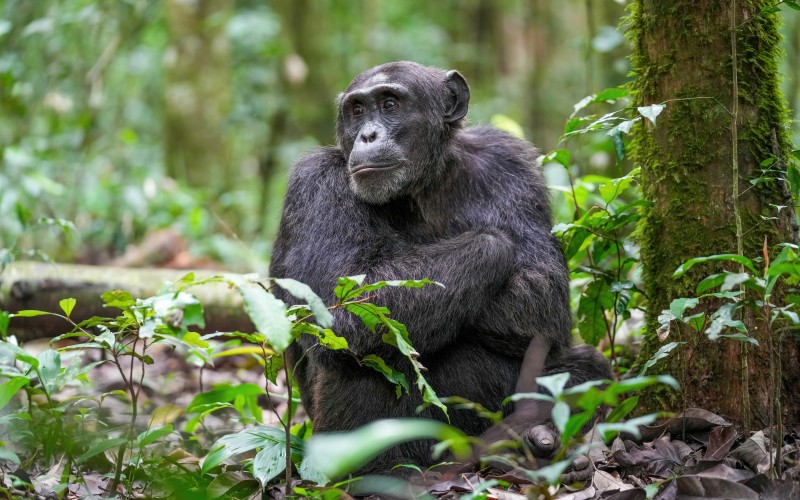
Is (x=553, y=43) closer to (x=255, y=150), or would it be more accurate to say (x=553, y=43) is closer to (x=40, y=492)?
(x=255, y=150)

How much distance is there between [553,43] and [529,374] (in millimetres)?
17658

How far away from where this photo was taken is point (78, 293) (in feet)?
22.2

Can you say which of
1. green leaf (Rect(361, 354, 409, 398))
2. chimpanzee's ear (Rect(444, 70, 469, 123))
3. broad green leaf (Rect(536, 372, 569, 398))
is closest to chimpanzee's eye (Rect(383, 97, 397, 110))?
chimpanzee's ear (Rect(444, 70, 469, 123))

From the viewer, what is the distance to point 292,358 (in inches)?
202

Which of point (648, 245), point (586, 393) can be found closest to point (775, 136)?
point (648, 245)

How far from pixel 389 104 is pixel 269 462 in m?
2.39

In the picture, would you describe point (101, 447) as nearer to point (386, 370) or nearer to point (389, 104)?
point (386, 370)

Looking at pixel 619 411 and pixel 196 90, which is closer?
pixel 619 411

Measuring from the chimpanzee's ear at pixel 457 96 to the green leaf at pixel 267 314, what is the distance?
110 inches

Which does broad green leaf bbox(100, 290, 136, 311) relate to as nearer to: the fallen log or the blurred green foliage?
the blurred green foliage

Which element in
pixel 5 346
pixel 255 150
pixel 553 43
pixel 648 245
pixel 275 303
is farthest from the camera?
pixel 553 43

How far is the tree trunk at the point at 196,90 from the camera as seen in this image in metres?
11.7

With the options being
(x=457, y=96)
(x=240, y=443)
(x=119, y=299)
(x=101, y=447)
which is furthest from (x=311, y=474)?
(x=457, y=96)

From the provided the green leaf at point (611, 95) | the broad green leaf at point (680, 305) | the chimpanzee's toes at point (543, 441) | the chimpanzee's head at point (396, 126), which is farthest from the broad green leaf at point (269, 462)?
the green leaf at point (611, 95)
